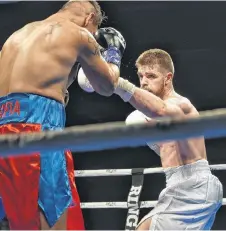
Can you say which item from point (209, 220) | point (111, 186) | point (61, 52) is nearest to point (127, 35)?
point (111, 186)

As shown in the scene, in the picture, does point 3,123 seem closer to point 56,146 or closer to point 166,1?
point 56,146

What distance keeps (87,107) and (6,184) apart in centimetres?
252

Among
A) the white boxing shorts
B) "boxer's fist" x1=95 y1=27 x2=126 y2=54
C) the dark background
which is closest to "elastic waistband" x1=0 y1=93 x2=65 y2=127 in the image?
"boxer's fist" x1=95 y1=27 x2=126 y2=54

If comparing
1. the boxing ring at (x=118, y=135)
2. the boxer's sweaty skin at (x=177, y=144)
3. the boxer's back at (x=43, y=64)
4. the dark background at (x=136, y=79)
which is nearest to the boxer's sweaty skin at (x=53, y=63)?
the boxer's back at (x=43, y=64)

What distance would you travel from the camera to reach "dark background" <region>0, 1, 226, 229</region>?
394cm

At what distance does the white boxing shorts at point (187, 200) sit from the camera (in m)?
2.31

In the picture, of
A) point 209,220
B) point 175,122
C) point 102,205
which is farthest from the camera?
point 102,205

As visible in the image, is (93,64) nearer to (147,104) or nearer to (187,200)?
(147,104)

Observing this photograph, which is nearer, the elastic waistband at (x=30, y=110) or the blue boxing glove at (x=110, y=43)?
the elastic waistband at (x=30, y=110)

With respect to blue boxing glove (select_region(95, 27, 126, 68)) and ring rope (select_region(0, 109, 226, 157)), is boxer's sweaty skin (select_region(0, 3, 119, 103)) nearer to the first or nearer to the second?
blue boxing glove (select_region(95, 27, 126, 68))

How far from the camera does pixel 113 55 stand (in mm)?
2123

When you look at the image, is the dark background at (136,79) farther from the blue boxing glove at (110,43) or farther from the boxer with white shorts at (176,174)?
the blue boxing glove at (110,43)

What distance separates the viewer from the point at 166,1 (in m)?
4.07

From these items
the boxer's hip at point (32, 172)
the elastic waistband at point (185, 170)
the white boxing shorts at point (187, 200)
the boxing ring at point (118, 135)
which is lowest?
the white boxing shorts at point (187, 200)
